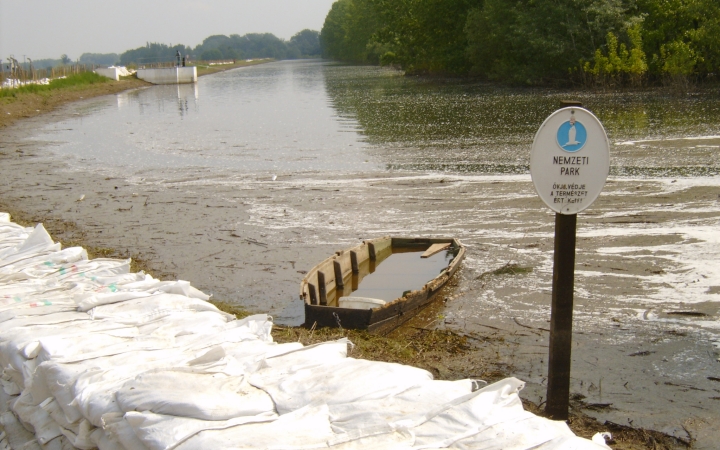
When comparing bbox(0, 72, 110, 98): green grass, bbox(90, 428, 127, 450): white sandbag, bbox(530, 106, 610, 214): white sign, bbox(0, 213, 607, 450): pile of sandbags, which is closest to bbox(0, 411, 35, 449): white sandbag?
bbox(0, 213, 607, 450): pile of sandbags

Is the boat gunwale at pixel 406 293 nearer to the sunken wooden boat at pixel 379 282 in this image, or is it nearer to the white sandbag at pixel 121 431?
the sunken wooden boat at pixel 379 282

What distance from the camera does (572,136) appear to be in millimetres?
4199

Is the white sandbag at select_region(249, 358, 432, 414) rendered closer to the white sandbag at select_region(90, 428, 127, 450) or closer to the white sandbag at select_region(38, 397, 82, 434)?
the white sandbag at select_region(90, 428, 127, 450)

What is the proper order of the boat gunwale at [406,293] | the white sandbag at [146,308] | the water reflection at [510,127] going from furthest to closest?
the water reflection at [510,127] → the boat gunwale at [406,293] → the white sandbag at [146,308]

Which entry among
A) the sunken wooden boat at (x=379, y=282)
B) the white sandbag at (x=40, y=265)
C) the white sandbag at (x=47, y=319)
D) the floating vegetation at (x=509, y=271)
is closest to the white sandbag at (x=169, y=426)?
the white sandbag at (x=47, y=319)

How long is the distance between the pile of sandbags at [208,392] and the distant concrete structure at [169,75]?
6701cm

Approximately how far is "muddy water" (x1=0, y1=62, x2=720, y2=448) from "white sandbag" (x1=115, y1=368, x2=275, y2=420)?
262 cm

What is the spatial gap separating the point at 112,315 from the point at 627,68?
32092 mm

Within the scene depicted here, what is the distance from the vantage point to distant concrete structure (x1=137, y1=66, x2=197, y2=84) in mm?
68625

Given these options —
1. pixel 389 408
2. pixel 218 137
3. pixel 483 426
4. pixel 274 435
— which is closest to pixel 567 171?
pixel 483 426

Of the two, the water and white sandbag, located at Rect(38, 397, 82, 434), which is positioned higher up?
white sandbag, located at Rect(38, 397, 82, 434)

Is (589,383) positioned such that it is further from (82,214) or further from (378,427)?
(82,214)

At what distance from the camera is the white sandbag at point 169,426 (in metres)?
3.34

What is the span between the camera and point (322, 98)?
39.6m
